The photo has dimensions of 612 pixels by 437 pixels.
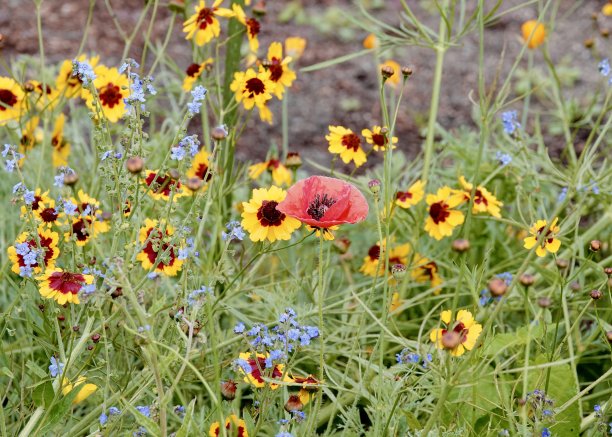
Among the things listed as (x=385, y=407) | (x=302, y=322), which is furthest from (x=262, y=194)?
(x=385, y=407)

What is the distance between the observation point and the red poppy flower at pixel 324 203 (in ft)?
4.05

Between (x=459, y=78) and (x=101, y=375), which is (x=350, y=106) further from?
(x=101, y=375)

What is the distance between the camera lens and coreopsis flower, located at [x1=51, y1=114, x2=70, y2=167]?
2096 mm

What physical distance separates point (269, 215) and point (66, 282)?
32cm

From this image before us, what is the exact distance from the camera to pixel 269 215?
1359mm

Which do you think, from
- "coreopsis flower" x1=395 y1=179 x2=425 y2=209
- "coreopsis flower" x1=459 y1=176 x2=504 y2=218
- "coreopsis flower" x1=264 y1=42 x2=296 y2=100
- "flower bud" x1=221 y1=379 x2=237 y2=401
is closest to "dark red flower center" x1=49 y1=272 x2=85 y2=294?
"flower bud" x1=221 y1=379 x2=237 y2=401

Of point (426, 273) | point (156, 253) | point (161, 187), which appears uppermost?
point (161, 187)

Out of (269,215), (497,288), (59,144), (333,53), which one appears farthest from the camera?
(333,53)

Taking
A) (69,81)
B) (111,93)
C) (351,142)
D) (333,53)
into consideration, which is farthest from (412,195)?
(333,53)

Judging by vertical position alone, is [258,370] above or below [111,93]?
below

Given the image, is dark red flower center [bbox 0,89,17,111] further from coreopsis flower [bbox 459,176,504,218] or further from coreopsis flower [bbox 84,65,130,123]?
coreopsis flower [bbox 459,176,504,218]

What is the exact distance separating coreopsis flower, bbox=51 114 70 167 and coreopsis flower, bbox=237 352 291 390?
3.15ft

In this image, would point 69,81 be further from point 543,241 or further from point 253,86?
point 543,241

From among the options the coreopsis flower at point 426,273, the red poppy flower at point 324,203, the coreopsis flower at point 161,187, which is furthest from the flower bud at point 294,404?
the coreopsis flower at point 426,273
